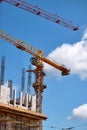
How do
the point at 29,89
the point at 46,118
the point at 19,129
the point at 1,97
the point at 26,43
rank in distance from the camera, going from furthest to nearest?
the point at 26,43 → the point at 29,89 → the point at 46,118 → the point at 19,129 → the point at 1,97

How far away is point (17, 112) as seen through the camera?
288ft

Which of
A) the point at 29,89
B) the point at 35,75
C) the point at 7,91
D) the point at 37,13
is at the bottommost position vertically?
the point at 7,91

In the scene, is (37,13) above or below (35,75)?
above

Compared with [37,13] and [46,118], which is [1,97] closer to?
[46,118]

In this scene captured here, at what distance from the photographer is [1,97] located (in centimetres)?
8425

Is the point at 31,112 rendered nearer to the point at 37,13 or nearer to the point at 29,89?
the point at 29,89

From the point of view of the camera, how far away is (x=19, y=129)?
89.8m

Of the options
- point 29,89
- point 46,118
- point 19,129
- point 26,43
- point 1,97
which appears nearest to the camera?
point 1,97

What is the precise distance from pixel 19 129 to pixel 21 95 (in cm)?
691

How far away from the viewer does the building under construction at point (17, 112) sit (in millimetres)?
84562

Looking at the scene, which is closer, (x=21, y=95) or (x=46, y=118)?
(x=21, y=95)

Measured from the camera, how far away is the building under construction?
8456 cm

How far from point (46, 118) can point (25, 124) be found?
Answer: 29.3 ft

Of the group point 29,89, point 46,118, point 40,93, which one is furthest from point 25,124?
point 40,93
